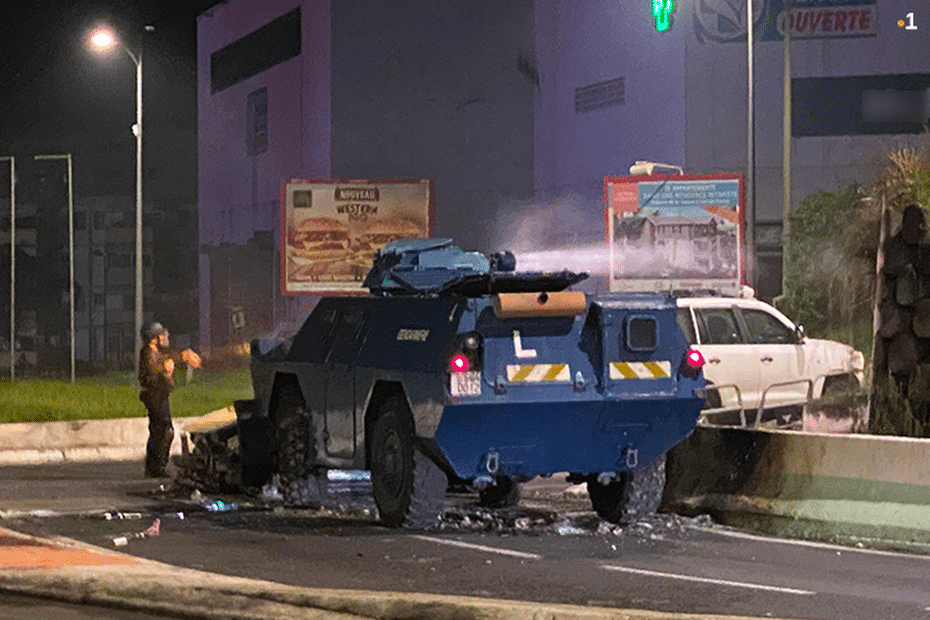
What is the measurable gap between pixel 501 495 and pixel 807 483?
11.0 feet

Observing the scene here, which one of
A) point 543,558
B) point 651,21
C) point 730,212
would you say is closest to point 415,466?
point 543,558

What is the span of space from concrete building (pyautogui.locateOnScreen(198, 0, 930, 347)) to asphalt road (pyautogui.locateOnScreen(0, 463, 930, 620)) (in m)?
38.7

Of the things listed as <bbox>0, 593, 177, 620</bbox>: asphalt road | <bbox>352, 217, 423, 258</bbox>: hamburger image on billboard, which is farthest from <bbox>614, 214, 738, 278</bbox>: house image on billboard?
<bbox>0, 593, 177, 620</bbox>: asphalt road

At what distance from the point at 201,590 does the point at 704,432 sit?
20.9 ft

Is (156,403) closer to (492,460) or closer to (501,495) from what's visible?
(501,495)

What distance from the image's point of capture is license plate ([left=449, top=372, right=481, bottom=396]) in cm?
1398

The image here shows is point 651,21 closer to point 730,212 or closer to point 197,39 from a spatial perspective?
point 730,212

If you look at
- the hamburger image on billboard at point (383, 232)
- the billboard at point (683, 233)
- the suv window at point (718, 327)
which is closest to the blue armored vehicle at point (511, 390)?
the suv window at point (718, 327)

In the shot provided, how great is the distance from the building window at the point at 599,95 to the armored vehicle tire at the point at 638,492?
44414mm

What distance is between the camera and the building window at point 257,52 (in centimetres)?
7024

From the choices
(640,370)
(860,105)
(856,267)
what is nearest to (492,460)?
(640,370)

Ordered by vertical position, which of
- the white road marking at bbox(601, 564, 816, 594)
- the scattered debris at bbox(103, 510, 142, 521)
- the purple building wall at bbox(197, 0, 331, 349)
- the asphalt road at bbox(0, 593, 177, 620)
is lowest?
the scattered debris at bbox(103, 510, 142, 521)

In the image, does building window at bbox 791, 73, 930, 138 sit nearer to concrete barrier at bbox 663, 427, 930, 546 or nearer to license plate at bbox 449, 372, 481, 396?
concrete barrier at bbox 663, 427, 930, 546

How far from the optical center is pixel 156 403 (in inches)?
813
